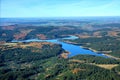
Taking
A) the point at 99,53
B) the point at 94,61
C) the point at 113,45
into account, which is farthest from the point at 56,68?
the point at 113,45

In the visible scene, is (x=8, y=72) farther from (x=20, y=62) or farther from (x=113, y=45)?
(x=113, y=45)

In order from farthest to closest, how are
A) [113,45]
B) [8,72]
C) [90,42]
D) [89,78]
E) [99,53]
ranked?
[90,42]
[113,45]
[99,53]
[8,72]
[89,78]

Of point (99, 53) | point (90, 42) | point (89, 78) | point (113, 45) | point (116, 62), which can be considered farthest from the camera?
point (90, 42)

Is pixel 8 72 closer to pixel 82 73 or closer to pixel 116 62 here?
pixel 82 73

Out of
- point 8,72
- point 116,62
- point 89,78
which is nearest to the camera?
point 89,78

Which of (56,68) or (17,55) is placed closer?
(56,68)

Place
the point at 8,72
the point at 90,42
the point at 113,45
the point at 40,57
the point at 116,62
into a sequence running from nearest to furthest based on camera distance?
the point at 8,72 → the point at 116,62 → the point at 40,57 → the point at 113,45 → the point at 90,42

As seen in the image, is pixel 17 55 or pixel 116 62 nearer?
pixel 116 62

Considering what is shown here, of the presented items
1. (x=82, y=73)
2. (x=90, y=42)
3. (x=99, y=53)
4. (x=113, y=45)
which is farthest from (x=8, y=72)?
(x=90, y=42)
